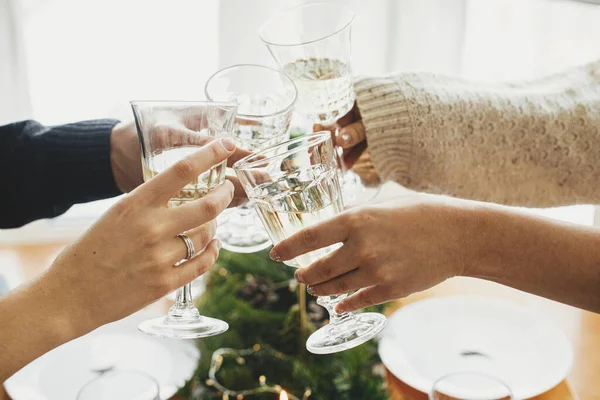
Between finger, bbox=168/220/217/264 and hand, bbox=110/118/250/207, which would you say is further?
hand, bbox=110/118/250/207

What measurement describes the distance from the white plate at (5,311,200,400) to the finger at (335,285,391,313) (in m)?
0.51

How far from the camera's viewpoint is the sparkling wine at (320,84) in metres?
1.18

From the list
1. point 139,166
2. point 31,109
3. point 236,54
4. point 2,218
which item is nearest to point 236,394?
point 139,166

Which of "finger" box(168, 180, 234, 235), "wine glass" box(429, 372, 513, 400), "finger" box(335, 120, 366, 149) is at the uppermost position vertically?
"finger" box(168, 180, 234, 235)

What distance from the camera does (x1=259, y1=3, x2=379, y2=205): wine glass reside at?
1.16m

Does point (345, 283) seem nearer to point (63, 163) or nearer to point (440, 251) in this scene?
point (440, 251)

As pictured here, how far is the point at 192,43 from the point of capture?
2.19 metres

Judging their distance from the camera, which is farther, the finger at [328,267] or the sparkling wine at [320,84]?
the sparkling wine at [320,84]

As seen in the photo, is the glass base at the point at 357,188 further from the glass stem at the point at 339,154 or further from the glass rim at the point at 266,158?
the glass rim at the point at 266,158

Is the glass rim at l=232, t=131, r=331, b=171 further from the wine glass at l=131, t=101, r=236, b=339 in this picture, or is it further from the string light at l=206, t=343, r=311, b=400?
the string light at l=206, t=343, r=311, b=400

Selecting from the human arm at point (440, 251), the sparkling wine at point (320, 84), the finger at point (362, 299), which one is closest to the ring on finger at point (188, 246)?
the human arm at point (440, 251)

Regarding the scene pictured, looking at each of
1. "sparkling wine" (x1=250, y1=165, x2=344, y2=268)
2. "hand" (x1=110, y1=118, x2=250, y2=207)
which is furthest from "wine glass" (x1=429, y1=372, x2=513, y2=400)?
"hand" (x1=110, y1=118, x2=250, y2=207)

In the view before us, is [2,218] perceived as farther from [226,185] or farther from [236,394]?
[226,185]

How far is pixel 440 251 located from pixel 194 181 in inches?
13.3
